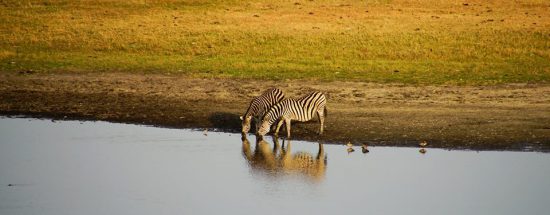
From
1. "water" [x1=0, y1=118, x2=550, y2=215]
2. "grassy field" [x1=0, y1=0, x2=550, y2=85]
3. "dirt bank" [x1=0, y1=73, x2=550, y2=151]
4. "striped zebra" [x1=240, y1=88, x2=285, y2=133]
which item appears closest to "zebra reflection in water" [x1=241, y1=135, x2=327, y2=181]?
"water" [x1=0, y1=118, x2=550, y2=215]

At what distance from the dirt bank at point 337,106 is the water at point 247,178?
1.38m

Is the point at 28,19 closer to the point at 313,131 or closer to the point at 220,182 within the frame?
the point at 313,131

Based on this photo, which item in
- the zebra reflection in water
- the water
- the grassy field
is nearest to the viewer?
the water

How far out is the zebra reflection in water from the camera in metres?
18.7

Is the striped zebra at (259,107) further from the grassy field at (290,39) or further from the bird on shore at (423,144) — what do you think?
the grassy field at (290,39)

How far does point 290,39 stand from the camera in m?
42.1

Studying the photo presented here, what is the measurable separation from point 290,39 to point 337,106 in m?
16.2

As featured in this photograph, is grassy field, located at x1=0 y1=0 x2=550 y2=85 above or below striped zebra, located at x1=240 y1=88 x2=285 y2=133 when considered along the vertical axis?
above

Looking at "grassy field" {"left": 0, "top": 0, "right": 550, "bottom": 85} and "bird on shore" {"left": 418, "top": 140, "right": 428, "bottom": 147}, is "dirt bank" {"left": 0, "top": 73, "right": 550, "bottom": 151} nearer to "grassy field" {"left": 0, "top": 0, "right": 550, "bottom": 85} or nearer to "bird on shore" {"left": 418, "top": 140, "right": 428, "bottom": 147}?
"bird on shore" {"left": 418, "top": 140, "right": 428, "bottom": 147}

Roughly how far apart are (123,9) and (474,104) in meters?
31.1

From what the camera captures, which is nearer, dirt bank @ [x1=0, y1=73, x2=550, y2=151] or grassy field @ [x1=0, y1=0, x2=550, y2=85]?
dirt bank @ [x1=0, y1=73, x2=550, y2=151]

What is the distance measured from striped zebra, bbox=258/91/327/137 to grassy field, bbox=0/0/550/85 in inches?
356

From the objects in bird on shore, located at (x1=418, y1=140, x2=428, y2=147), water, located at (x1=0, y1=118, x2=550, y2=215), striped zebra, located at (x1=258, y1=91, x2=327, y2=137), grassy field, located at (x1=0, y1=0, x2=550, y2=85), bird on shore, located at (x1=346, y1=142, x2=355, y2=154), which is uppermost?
grassy field, located at (x1=0, y1=0, x2=550, y2=85)

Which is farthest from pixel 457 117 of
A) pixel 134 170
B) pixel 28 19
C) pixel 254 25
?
pixel 28 19
